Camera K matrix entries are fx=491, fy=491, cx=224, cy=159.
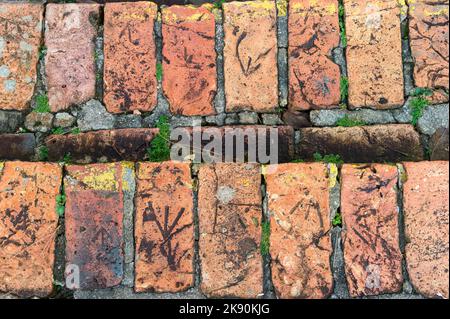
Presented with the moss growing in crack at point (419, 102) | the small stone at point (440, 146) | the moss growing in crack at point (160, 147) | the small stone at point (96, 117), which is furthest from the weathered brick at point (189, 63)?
the small stone at point (440, 146)

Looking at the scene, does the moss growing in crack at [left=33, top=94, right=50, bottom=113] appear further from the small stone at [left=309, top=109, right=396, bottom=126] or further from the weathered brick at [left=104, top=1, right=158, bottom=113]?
the small stone at [left=309, top=109, right=396, bottom=126]

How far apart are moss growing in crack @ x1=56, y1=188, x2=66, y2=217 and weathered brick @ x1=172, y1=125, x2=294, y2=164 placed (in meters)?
0.53

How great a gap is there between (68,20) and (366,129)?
1443 millimetres

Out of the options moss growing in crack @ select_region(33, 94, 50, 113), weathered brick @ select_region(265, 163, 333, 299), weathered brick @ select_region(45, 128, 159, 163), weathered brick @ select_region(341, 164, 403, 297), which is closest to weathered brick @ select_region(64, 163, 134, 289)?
weathered brick @ select_region(45, 128, 159, 163)

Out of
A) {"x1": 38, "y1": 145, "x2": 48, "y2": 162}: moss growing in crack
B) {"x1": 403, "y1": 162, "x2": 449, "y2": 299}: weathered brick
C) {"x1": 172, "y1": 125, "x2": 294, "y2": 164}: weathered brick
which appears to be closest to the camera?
{"x1": 403, "y1": 162, "x2": 449, "y2": 299}: weathered brick

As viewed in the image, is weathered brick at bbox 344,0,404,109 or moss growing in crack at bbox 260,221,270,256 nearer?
moss growing in crack at bbox 260,221,270,256

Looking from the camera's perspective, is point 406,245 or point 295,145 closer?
point 406,245

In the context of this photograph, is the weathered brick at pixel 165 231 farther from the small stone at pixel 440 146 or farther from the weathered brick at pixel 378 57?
the small stone at pixel 440 146

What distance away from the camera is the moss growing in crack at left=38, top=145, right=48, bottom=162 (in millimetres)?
2262

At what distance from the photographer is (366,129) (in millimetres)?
2211

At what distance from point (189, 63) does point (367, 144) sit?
877mm

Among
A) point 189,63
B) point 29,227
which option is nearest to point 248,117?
point 189,63
